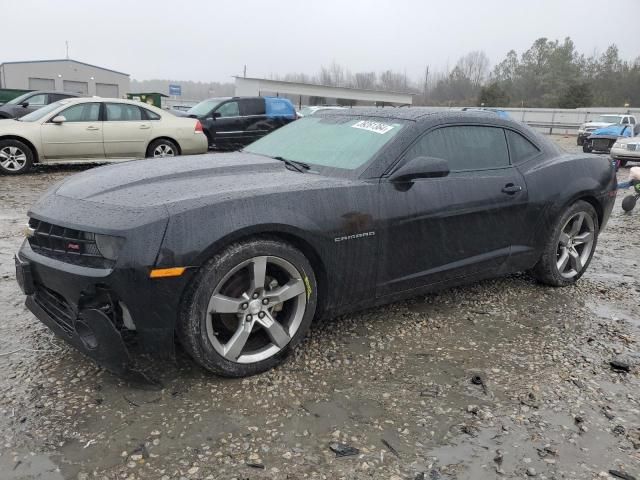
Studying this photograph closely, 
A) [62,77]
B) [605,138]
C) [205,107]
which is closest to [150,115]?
[205,107]

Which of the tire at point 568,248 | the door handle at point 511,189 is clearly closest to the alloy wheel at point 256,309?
the door handle at point 511,189

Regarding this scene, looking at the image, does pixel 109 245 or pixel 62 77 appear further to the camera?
pixel 62 77

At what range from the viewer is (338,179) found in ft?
10.1

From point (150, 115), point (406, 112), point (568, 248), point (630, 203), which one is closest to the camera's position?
point (406, 112)

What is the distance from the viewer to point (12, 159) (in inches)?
365

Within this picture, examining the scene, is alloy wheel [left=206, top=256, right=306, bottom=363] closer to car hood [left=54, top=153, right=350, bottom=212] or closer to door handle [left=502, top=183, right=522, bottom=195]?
car hood [left=54, top=153, right=350, bottom=212]

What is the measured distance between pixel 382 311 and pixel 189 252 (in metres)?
1.80

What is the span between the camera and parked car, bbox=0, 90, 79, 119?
1283 cm

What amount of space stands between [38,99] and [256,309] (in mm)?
15207

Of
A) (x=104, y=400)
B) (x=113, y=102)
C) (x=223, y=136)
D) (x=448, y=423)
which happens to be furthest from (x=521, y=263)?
(x=223, y=136)

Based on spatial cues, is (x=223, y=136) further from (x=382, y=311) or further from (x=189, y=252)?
(x=189, y=252)

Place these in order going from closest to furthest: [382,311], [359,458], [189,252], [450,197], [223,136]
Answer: [359,458] → [189,252] → [450,197] → [382,311] → [223,136]

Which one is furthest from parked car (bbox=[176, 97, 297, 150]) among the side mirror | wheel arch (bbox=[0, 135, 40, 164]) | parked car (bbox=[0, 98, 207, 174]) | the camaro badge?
the camaro badge

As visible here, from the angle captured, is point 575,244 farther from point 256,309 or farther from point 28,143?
point 28,143
